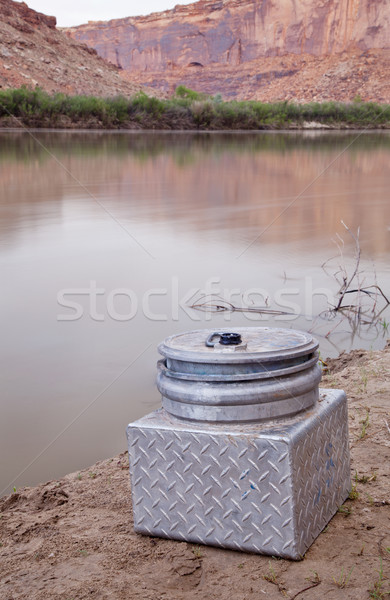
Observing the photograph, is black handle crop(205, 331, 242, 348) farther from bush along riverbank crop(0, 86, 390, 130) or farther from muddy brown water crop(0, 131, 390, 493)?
bush along riverbank crop(0, 86, 390, 130)

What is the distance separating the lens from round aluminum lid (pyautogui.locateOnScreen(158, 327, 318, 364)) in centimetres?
201

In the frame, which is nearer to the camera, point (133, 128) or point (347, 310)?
point (347, 310)

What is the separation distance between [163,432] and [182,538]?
13.4 inches

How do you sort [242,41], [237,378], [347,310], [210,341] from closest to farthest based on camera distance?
[237,378] → [210,341] → [347,310] → [242,41]

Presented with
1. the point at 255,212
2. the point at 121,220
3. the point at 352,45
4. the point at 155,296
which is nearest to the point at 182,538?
the point at 155,296

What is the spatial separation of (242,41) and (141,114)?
97.7m

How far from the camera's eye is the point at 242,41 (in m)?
127

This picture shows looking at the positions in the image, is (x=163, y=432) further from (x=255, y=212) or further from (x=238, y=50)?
(x=238, y=50)

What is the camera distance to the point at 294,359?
2.08 meters

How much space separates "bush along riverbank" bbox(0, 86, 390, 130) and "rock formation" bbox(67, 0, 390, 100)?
2232 inches

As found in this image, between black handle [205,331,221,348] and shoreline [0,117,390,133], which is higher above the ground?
shoreline [0,117,390,133]

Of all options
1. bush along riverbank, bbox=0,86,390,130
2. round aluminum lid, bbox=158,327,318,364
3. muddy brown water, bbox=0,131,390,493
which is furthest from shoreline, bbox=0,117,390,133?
round aluminum lid, bbox=158,327,318,364

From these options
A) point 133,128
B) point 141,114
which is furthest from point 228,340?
point 141,114

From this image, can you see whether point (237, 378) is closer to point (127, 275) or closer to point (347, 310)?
point (347, 310)
